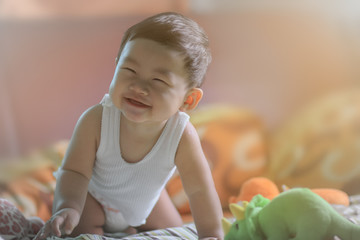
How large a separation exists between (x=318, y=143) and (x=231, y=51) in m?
0.42

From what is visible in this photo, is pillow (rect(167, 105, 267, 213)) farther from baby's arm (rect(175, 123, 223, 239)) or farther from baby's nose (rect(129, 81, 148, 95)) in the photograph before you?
baby's nose (rect(129, 81, 148, 95))

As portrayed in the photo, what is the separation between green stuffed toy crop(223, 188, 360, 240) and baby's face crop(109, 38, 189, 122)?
26 centimetres

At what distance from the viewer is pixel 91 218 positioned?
1.29 meters

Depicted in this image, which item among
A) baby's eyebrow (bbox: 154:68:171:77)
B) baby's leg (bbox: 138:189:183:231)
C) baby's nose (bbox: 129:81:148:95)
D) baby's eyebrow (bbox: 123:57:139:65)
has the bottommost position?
baby's leg (bbox: 138:189:183:231)

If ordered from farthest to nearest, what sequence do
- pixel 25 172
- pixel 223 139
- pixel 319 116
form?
pixel 319 116 < pixel 223 139 < pixel 25 172

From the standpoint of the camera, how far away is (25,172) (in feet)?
5.03

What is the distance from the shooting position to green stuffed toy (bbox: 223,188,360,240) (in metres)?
0.89

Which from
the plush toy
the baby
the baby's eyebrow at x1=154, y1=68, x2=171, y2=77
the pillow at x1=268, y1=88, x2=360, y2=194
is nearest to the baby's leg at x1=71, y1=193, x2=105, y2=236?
the baby

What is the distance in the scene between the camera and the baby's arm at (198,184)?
1.17m

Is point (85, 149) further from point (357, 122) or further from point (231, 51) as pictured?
point (357, 122)

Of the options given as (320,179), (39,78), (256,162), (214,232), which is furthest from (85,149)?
(320,179)

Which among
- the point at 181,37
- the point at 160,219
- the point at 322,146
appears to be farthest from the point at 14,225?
the point at 322,146

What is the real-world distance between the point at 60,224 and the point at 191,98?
385 millimetres

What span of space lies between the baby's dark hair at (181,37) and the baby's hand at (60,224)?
361 millimetres
